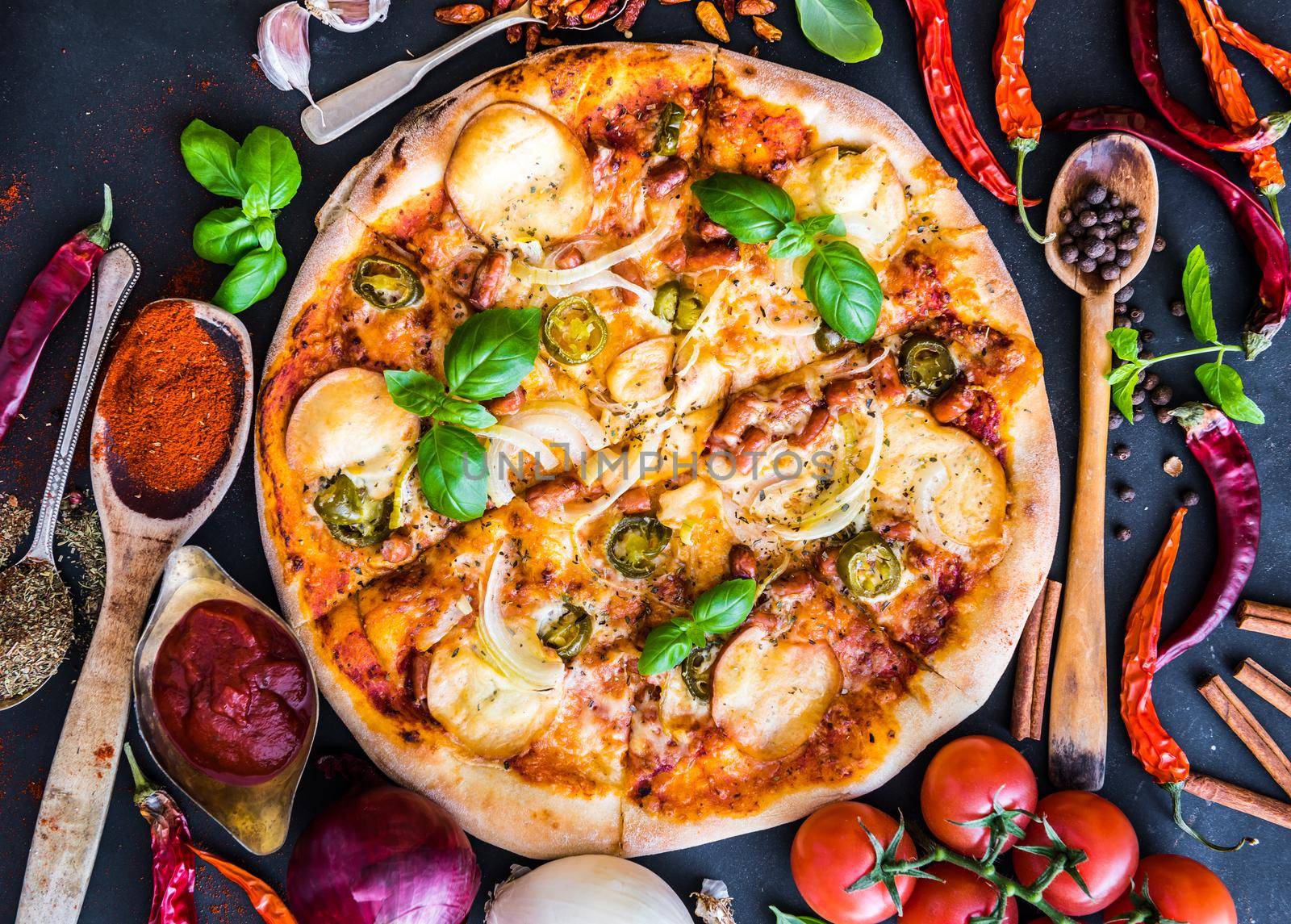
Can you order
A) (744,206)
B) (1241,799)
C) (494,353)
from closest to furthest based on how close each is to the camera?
(494,353) < (744,206) < (1241,799)

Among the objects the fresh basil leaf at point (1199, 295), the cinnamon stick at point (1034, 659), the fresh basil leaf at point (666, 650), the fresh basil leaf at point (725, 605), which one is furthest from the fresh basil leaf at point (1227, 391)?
the fresh basil leaf at point (666, 650)

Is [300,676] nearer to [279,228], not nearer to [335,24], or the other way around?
[279,228]

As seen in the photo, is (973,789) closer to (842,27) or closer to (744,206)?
(744,206)

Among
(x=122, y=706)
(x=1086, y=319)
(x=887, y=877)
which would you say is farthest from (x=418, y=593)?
(x=1086, y=319)

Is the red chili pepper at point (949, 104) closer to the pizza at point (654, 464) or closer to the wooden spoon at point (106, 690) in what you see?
the pizza at point (654, 464)

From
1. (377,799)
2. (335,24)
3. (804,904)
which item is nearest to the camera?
(377,799)

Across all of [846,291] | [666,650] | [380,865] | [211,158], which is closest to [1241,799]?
[666,650]

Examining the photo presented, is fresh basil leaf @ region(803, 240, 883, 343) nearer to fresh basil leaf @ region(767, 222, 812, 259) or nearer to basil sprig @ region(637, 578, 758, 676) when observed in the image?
fresh basil leaf @ region(767, 222, 812, 259)
